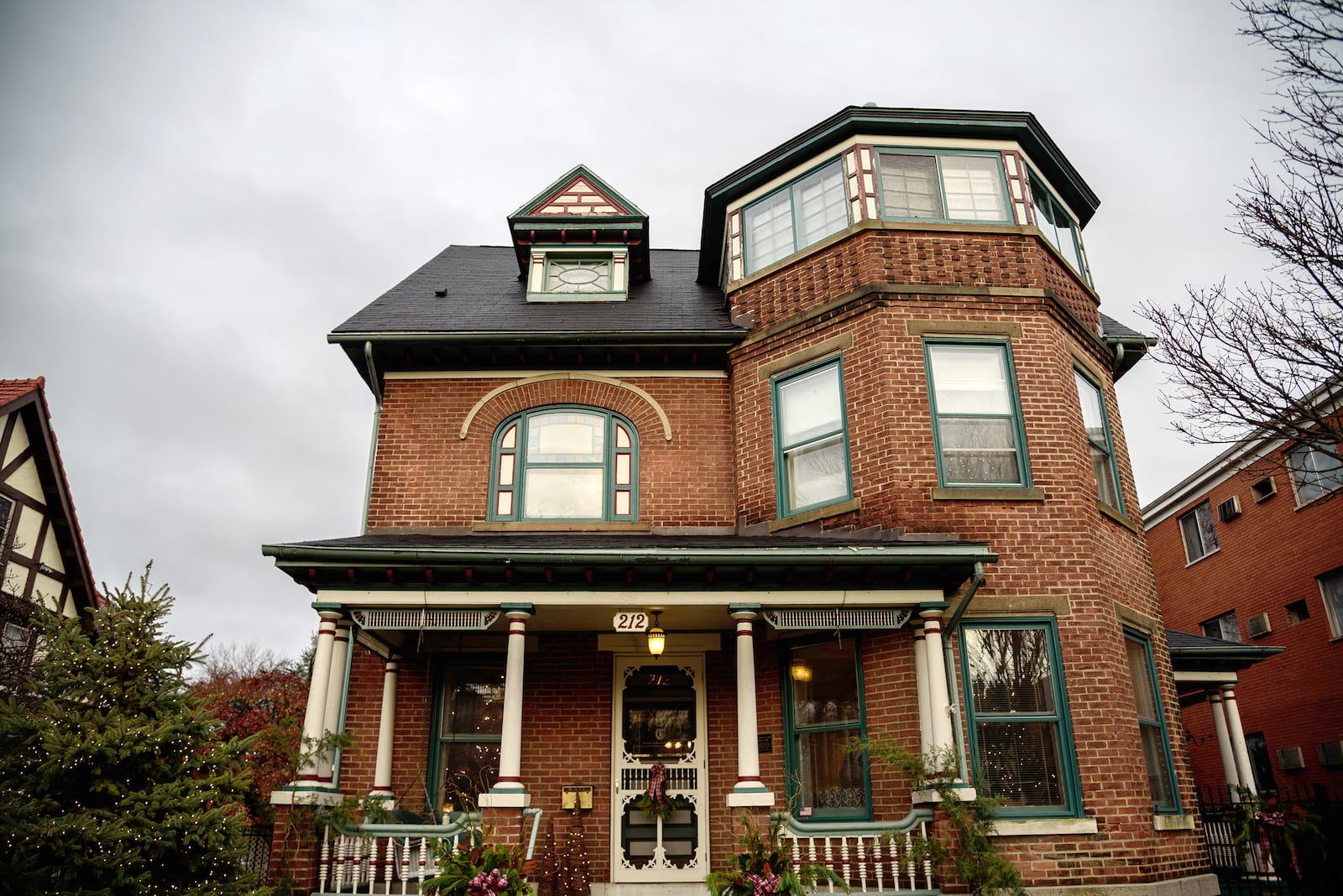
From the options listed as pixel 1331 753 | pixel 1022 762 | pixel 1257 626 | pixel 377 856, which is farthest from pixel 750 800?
pixel 1257 626

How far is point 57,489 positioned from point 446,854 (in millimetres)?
17253

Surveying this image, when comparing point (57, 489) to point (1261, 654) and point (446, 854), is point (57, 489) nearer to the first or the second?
point (446, 854)

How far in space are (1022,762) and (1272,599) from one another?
1431 cm

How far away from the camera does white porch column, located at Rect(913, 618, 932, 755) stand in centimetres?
850

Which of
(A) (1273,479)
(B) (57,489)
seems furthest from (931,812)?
(B) (57,489)

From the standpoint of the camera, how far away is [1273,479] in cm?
1894

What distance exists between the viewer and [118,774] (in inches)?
291

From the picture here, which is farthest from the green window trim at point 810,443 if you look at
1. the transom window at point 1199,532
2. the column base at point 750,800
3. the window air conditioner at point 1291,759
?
the transom window at point 1199,532

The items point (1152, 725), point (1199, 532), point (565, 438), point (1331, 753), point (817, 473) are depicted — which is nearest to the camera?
point (1152, 725)

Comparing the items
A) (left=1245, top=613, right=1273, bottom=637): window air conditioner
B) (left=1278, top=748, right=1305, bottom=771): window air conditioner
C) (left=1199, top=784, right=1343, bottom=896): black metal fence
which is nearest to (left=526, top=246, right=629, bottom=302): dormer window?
(left=1199, top=784, right=1343, bottom=896): black metal fence

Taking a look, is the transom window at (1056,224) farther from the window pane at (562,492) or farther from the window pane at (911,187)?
the window pane at (562,492)

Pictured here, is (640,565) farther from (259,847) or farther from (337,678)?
(259,847)

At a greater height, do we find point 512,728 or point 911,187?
point 911,187

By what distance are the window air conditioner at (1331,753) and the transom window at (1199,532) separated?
537cm
